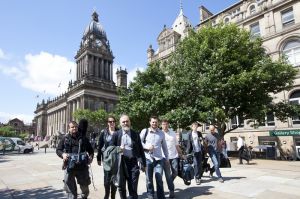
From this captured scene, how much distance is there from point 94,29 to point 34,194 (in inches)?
2965

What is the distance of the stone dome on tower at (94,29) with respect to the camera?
250ft

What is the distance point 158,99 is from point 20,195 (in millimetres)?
14562

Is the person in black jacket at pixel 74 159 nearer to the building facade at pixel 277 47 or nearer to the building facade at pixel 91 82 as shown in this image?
the building facade at pixel 277 47

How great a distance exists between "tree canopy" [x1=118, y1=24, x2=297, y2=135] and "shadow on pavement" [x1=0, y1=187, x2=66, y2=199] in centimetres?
1173

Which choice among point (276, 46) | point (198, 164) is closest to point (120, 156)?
point (198, 164)

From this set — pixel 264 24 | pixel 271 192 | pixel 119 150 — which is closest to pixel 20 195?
pixel 119 150

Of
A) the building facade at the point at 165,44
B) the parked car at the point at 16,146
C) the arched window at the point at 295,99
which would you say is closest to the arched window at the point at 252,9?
the building facade at the point at 165,44

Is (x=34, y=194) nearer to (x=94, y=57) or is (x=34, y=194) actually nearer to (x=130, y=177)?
(x=130, y=177)

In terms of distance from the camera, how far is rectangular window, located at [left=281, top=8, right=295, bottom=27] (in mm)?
26492

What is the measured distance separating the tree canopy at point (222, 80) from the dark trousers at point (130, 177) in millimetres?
12186

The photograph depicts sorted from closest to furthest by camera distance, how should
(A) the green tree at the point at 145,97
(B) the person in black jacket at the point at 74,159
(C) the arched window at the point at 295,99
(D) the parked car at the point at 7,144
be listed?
1. (B) the person in black jacket at the point at 74,159
2. (A) the green tree at the point at 145,97
3. (C) the arched window at the point at 295,99
4. (D) the parked car at the point at 7,144

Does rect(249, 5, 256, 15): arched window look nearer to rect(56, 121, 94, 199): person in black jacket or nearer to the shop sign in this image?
the shop sign

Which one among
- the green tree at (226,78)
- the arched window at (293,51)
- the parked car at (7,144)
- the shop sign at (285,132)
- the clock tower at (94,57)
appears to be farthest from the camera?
the clock tower at (94,57)

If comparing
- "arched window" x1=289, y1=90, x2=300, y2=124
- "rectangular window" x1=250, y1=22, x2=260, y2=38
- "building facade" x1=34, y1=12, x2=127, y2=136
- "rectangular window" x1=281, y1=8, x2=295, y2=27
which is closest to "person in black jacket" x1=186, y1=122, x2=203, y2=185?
"arched window" x1=289, y1=90, x2=300, y2=124
